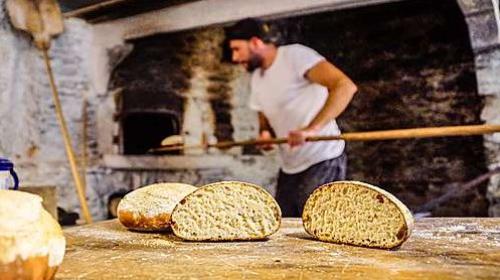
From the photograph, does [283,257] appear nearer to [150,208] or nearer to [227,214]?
[227,214]

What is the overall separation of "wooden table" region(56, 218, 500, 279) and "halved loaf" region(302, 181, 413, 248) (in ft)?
0.11

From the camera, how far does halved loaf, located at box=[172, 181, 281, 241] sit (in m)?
1.35

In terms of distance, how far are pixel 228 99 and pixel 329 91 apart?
1303 mm

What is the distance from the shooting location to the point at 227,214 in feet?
4.46

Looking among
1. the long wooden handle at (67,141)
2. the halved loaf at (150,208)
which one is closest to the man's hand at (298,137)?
the halved loaf at (150,208)

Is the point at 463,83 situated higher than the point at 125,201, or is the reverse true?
the point at 463,83

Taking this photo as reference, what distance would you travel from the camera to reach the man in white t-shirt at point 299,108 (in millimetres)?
2836

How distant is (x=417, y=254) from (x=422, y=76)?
8.63ft

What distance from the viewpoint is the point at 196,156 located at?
394 centimetres

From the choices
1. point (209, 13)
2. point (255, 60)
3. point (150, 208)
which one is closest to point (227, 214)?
point (150, 208)

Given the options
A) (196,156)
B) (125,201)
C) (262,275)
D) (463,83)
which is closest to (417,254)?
(262,275)

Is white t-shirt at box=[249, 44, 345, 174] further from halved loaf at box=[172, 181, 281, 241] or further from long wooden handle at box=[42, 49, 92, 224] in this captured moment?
halved loaf at box=[172, 181, 281, 241]

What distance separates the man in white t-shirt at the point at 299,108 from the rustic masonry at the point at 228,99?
387mm

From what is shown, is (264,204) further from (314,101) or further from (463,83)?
(463,83)
